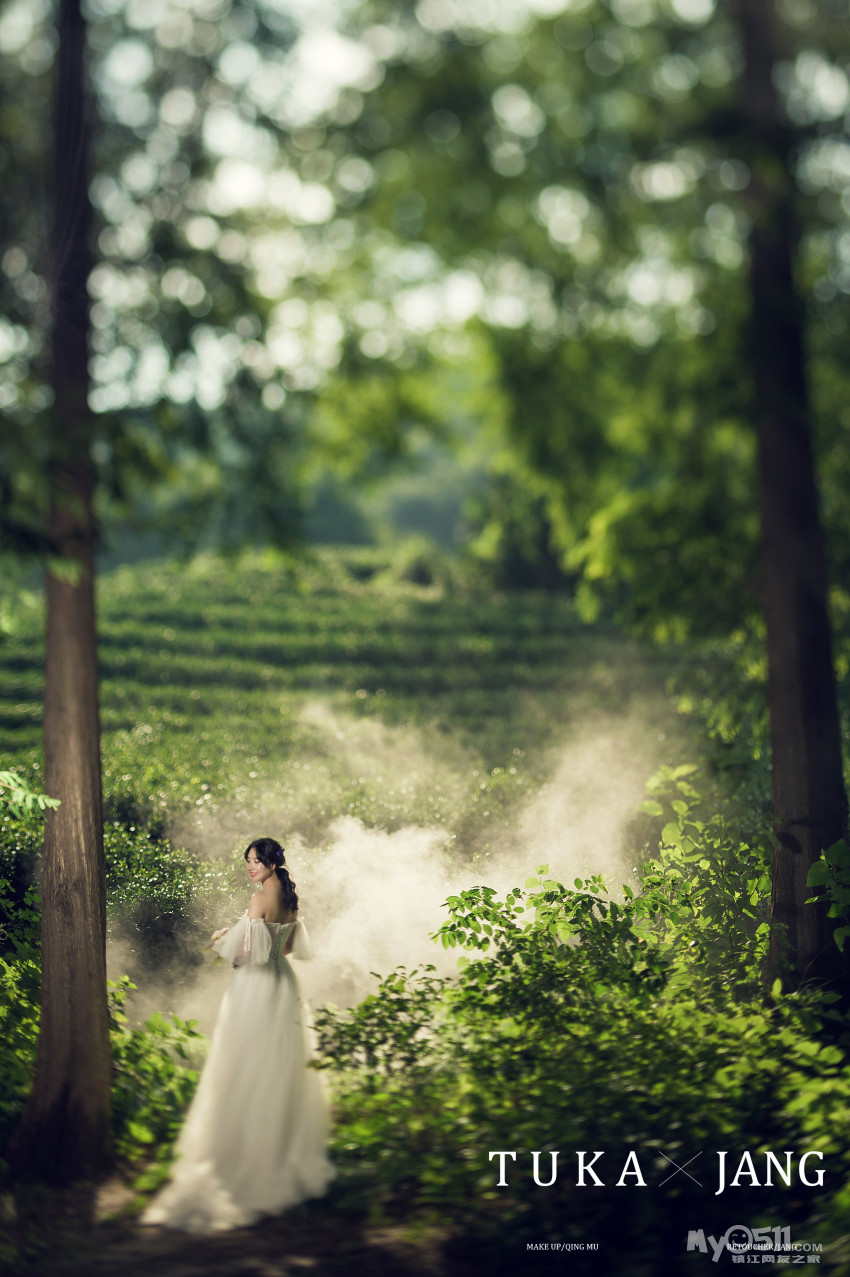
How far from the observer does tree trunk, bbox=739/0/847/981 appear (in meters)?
5.81

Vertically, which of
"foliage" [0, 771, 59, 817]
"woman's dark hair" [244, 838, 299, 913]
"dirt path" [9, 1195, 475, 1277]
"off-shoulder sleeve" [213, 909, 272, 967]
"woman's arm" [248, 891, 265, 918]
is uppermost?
"foliage" [0, 771, 59, 817]

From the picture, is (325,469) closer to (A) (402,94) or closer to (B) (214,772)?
(A) (402,94)

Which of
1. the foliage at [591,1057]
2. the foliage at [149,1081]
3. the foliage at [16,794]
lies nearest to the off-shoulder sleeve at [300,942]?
the foliage at [591,1057]

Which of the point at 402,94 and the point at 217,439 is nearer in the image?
the point at 402,94

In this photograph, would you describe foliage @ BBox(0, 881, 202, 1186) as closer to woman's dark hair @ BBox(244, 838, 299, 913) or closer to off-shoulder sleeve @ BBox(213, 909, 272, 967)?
off-shoulder sleeve @ BBox(213, 909, 272, 967)

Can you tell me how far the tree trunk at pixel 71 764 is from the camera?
5.65m

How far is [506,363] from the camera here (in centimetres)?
588

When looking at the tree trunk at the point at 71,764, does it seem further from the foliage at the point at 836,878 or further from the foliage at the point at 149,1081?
the foliage at the point at 836,878

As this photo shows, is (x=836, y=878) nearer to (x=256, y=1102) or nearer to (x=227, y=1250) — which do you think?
(x=256, y=1102)

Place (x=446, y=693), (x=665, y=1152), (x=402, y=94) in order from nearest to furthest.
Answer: (x=665, y=1152)
(x=402, y=94)
(x=446, y=693)

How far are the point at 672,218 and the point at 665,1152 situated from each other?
5241 millimetres

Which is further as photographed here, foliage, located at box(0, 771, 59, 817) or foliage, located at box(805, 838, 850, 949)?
foliage, located at box(0, 771, 59, 817)

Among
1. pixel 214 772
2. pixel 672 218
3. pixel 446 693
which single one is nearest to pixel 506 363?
pixel 672 218

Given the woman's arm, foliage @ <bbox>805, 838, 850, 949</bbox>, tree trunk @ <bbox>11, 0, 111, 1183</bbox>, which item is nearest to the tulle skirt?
the woman's arm
